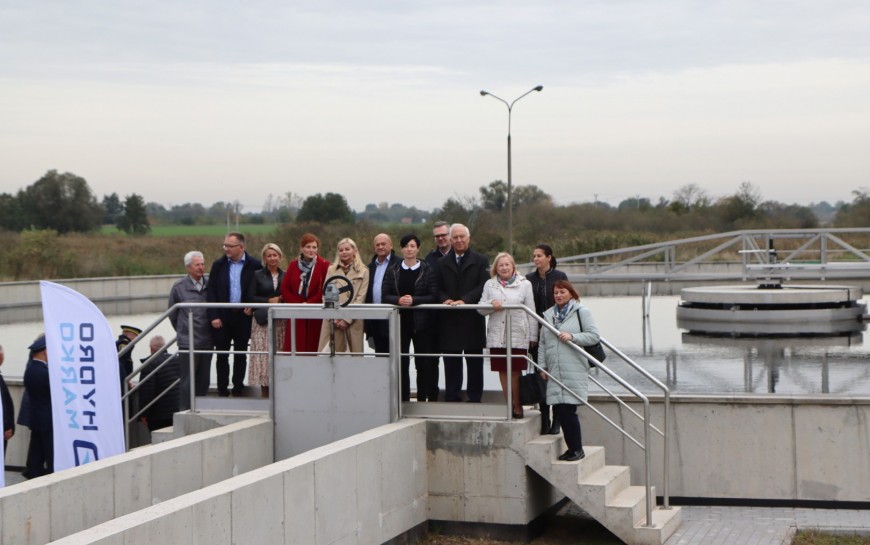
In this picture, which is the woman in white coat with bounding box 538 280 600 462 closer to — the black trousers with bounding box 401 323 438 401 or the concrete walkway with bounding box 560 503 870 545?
the concrete walkway with bounding box 560 503 870 545

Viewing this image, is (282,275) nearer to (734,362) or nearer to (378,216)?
(734,362)

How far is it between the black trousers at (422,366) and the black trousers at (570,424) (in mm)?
1311

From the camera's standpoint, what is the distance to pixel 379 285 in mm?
11031

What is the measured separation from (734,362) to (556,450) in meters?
7.35

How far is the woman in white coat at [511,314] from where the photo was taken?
10312mm

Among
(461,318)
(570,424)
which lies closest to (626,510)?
(570,424)

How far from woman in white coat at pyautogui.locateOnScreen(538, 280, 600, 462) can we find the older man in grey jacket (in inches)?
133

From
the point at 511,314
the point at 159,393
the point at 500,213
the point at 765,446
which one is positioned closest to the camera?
the point at 511,314

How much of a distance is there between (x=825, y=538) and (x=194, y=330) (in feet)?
19.9

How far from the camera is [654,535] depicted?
9.72 metres

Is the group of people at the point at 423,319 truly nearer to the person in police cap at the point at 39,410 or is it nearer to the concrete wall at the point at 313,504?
the concrete wall at the point at 313,504

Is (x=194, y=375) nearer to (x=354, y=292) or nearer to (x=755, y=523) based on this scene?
(x=354, y=292)


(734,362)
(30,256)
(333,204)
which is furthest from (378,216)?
(734,362)

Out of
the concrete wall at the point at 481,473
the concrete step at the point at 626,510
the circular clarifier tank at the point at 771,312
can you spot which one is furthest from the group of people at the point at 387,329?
the circular clarifier tank at the point at 771,312
